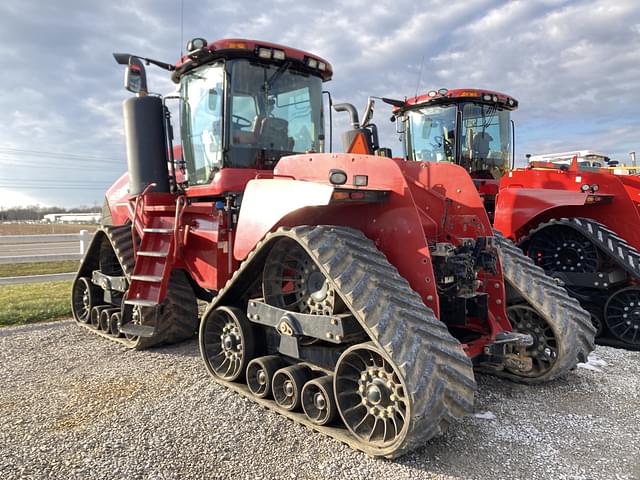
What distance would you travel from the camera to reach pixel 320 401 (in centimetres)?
355

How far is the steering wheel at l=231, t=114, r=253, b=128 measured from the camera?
4.92 m

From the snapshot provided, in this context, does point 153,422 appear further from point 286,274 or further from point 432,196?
point 432,196

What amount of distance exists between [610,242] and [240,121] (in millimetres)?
4393

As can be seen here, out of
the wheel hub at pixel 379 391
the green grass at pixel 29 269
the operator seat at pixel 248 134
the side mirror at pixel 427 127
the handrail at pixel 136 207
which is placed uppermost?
the side mirror at pixel 427 127

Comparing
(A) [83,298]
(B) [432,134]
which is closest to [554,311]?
(B) [432,134]

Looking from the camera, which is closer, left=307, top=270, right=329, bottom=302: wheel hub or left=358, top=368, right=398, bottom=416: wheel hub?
left=358, top=368, right=398, bottom=416: wheel hub

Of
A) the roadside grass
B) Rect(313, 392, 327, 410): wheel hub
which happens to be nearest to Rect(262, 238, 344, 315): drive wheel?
Rect(313, 392, 327, 410): wheel hub

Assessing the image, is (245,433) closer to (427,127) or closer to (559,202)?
(559,202)

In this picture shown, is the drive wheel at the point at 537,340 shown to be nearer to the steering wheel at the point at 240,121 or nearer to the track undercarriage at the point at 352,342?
the track undercarriage at the point at 352,342

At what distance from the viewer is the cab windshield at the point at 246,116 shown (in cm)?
493

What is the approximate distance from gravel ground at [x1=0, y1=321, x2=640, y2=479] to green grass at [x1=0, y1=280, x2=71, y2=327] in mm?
2517

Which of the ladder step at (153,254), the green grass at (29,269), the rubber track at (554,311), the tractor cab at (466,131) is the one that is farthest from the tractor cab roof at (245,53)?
the green grass at (29,269)

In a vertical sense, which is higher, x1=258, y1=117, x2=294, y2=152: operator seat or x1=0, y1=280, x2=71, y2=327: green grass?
x1=258, y1=117, x2=294, y2=152: operator seat

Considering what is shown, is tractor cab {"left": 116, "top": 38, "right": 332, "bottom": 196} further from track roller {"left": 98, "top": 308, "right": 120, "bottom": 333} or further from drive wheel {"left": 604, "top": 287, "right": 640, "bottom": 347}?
drive wheel {"left": 604, "top": 287, "right": 640, "bottom": 347}
